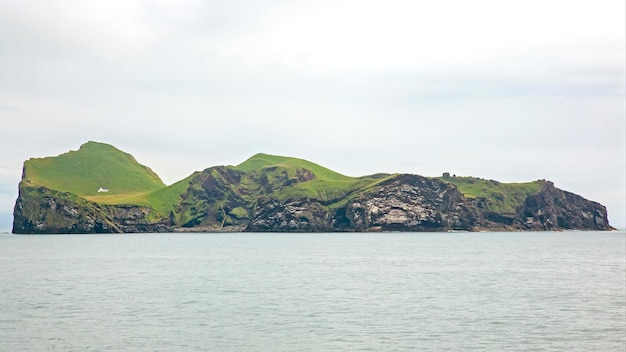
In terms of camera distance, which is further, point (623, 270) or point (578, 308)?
point (623, 270)

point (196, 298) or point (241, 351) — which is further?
point (196, 298)

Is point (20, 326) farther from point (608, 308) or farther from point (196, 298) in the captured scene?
point (608, 308)

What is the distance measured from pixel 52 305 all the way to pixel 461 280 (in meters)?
50.9

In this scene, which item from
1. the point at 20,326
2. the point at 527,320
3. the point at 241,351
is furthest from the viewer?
the point at 527,320

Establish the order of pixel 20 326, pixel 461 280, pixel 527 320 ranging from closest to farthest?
pixel 20 326, pixel 527 320, pixel 461 280

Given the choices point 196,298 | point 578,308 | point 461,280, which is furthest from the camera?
point 461,280

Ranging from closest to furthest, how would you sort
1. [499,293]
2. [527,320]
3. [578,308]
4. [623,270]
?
[527,320] < [578,308] < [499,293] < [623,270]

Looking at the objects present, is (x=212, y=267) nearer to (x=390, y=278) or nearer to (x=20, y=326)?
(x=390, y=278)

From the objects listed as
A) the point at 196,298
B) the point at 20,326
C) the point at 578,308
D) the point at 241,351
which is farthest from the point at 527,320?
the point at 20,326

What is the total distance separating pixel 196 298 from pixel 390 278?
107 feet

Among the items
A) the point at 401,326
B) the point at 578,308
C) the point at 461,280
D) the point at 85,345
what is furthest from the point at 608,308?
the point at 85,345

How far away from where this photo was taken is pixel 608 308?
6356 cm

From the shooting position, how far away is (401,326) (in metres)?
53.2

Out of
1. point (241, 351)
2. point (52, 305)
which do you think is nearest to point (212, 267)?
point (52, 305)
